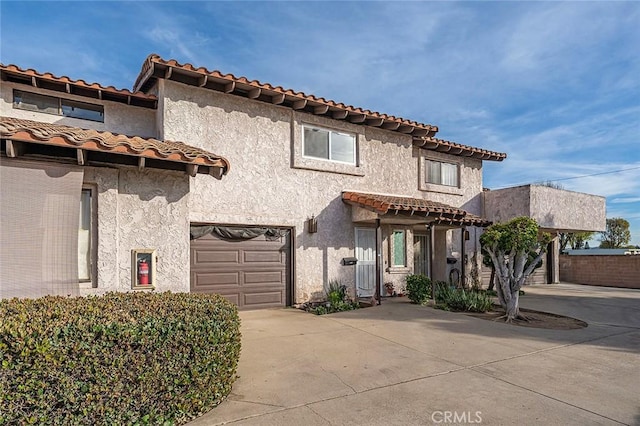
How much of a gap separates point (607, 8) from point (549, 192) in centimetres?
879

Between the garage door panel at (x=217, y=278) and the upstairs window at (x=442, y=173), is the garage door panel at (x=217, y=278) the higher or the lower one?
the lower one

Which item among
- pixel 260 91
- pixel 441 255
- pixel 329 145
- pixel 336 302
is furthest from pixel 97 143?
pixel 441 255

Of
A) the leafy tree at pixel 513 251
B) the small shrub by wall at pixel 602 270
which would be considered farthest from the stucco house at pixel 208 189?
the small shrub by wall at pixel 602 270

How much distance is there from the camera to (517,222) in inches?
400

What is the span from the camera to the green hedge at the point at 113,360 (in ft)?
10.7

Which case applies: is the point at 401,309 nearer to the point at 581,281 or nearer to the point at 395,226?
the point at 395,226

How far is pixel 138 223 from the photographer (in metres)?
8.14

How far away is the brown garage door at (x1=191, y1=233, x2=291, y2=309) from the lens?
9.95m

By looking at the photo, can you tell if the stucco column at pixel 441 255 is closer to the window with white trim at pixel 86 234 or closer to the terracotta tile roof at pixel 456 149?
the terracotta tile roof at pixel 456 149

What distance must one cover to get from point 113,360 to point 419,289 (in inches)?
386

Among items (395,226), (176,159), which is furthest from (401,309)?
(176,159)

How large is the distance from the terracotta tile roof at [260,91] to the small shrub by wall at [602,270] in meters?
14.5

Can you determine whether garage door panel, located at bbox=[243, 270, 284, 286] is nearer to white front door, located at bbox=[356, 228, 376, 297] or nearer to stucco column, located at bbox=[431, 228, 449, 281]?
white front door, located at bbox=[356, 228, 376, 297]

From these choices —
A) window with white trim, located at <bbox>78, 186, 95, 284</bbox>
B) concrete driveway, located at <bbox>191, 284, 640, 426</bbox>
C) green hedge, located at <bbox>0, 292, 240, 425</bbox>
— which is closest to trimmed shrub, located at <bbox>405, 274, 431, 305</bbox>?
concrete driveway, located at <bbox>191, 284, 640, 426</bbox>
